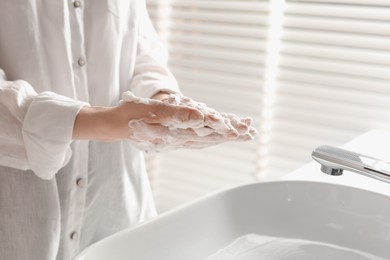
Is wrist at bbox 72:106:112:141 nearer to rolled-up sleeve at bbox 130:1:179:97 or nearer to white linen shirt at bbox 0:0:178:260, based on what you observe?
white linen shirt at bbox 0:0:178:260

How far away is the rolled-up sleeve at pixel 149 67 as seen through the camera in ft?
2.87

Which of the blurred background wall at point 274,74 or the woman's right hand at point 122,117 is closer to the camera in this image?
the woman's right hand at point 122,117

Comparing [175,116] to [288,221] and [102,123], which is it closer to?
[102,123]

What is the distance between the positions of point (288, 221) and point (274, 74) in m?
0.59

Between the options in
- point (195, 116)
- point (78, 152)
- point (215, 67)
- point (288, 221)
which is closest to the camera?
point (195, 116)

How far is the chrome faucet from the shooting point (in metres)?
0.65

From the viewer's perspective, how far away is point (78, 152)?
2.81 feet

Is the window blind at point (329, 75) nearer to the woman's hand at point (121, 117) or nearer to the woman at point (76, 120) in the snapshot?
the woman at point (76, 120)

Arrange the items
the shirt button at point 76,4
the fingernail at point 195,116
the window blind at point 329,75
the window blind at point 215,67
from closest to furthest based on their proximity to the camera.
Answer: the fingernail at point 195,116 → the shirt button at point 76,4 → the window blind at point 329,75 → the window blind at point 215,67

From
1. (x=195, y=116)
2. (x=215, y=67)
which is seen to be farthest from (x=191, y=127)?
(x=215, y=67)

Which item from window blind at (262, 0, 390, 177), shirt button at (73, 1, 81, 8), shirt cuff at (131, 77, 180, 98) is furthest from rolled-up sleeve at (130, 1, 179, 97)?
window blind at (262, 0, 390, 177)

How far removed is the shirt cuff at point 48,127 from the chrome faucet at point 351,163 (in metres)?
0.30

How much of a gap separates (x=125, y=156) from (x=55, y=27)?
242 millimetres

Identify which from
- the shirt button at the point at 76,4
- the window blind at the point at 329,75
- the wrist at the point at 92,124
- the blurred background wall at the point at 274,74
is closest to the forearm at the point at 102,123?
the wrist at the point at 92,124
